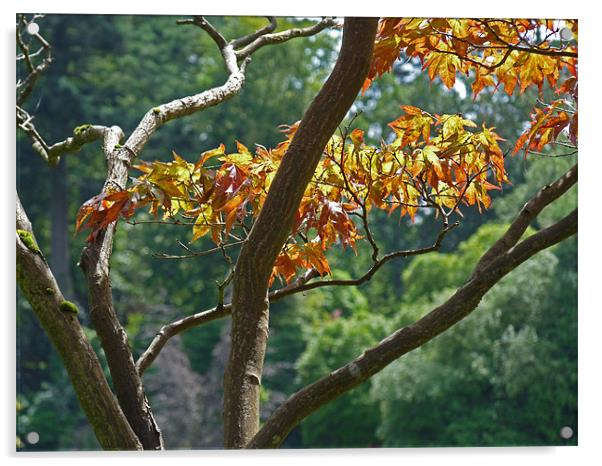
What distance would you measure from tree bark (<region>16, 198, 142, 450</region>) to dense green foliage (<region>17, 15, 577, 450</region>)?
314 cm

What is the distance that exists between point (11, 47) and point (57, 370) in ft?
12.6

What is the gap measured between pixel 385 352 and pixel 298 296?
676 centimetres

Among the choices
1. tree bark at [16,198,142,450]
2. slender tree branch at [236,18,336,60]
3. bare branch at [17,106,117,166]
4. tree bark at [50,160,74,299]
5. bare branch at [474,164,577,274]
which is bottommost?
tree bark at [16,198,142,450]

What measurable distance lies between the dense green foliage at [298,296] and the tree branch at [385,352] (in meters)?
2.96

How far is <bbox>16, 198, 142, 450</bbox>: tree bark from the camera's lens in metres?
1.54

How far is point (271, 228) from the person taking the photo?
1.56 meters

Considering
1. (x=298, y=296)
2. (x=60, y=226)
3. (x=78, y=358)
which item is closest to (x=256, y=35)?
(x=78, y=358)

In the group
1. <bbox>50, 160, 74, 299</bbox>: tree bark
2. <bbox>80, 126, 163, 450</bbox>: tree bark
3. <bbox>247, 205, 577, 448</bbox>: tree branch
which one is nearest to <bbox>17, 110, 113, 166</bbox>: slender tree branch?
<bbox>80, 126, 163, 450</bbox>: tree bark

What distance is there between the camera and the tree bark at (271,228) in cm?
150

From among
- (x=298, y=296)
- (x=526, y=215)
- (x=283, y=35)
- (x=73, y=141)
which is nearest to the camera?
(x=526, y=215)

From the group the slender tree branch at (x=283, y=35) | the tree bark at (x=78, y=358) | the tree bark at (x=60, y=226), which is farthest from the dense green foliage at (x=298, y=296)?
the tree bark at (x=78, y=358)

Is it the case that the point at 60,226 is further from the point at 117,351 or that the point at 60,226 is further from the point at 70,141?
the point at 117,351

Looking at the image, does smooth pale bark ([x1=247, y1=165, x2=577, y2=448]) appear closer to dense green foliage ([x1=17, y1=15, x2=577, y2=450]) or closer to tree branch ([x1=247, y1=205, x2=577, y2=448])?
tree branch ([x1=247, y1=205, x2=577, y2=448])

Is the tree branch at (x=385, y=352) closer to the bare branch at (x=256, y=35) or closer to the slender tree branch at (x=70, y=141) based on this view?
the slender tree branch at (x=70, y=141)
